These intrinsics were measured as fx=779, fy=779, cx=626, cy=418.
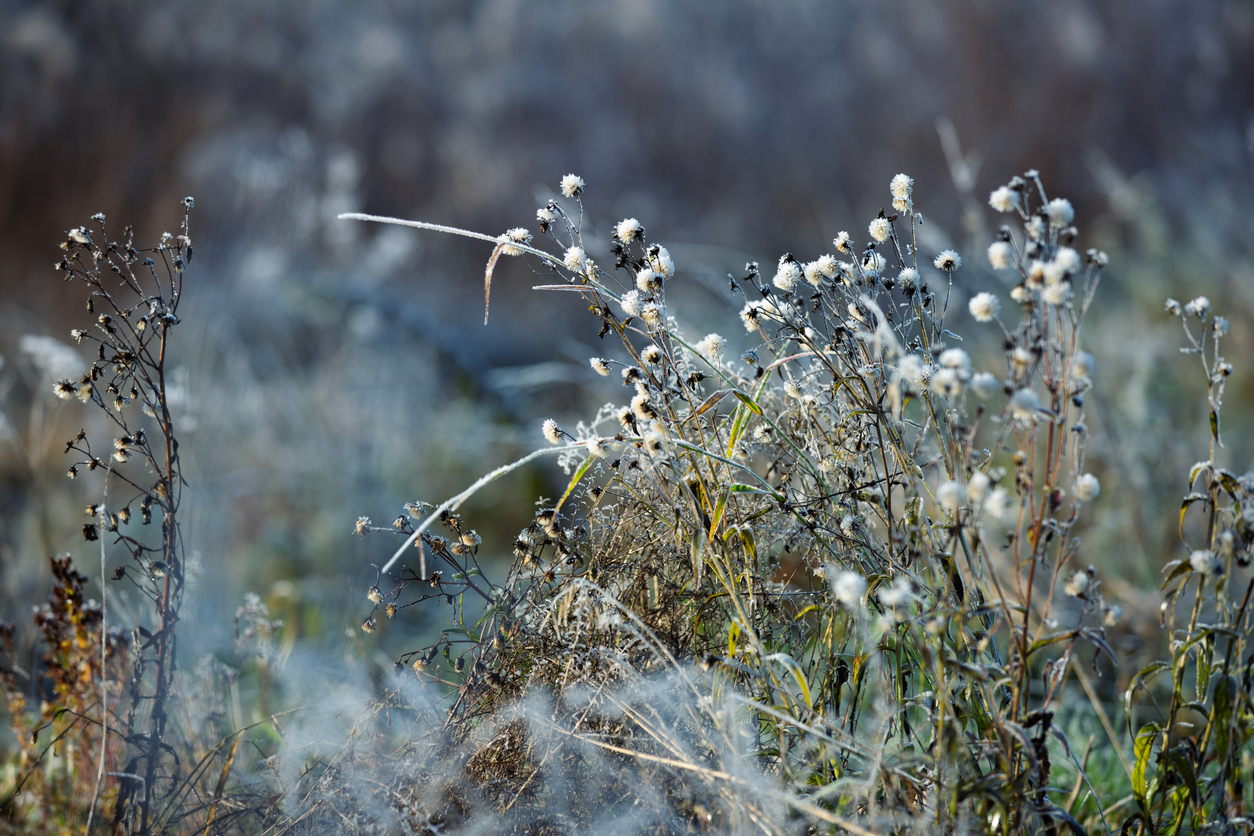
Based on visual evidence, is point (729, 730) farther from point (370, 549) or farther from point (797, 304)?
point (370, 549)

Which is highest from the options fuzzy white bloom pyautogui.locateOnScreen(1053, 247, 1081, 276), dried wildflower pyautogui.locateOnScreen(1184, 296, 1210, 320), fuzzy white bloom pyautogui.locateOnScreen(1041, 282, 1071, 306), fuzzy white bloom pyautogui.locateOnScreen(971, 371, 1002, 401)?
dried wildflower pyautogui.locateOnScreen(1184, 296, 1210, 320)

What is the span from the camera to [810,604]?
1.09 m

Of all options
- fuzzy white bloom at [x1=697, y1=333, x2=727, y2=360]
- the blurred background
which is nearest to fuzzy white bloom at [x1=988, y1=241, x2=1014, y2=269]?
fuzzy white bloom at [x1=697, y1=333, x2=727, y2=360]

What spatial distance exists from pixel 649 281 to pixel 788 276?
184 mm

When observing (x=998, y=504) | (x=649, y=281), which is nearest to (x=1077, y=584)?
(x=998, y=504)

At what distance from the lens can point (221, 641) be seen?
2141mm

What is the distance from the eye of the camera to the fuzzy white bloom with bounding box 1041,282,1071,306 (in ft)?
2.54

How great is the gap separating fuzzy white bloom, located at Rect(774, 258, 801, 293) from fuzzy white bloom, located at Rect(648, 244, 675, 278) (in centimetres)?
14

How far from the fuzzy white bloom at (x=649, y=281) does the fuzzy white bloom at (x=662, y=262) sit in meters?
0.01

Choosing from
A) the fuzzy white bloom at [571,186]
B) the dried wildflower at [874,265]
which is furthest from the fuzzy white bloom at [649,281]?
the dried wildflower at [874,265]

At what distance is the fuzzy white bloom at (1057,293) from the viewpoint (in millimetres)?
773

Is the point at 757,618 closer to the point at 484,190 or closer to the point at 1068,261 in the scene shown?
the point at 1068,261

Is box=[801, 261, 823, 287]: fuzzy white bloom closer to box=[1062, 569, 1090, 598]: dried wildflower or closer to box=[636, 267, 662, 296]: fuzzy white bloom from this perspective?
box=[636, 267, 662, 296]: fuzzy white bloom

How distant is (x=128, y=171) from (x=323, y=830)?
23.4 ft
